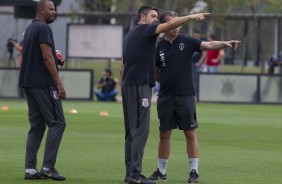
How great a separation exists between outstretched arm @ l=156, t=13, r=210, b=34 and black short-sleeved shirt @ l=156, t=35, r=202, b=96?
3.63ft

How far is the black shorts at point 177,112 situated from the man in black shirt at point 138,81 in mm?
746

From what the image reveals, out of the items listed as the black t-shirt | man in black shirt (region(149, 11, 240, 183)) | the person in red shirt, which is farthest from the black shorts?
the person in red shirt

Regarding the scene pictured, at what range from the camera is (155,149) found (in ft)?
Answer: 54.5

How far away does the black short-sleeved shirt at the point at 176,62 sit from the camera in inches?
500

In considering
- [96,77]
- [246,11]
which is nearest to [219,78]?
[96,77]

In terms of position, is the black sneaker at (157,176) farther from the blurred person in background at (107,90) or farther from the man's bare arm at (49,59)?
the blurred person in background at (107,90)

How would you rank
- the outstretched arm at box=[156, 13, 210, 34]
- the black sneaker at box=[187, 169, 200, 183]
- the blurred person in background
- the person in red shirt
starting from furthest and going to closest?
the person in red shirt, the blurred person in background, the black sneaker at box=[187, 169, 200, 183], the outstretched arm at box=[156, 13, 210, 34]

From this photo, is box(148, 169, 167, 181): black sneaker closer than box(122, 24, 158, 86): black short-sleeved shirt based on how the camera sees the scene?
No

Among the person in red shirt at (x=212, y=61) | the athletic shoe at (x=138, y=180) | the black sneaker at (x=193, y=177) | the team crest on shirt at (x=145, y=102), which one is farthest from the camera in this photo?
the person in red shirt at (x=212, y=61)

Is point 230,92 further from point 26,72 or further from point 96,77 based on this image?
point 26,72

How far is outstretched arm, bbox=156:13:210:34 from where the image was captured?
442 inches

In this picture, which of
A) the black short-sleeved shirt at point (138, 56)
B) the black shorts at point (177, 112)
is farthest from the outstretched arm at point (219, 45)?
the black short-sleeved shirt at point (138, 56)

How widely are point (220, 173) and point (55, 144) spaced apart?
94.5 inches

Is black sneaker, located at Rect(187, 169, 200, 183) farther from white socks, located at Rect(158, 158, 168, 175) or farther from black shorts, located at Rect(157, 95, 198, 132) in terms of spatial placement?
black shorts, located at Rect(157, 95, 198, 132)
